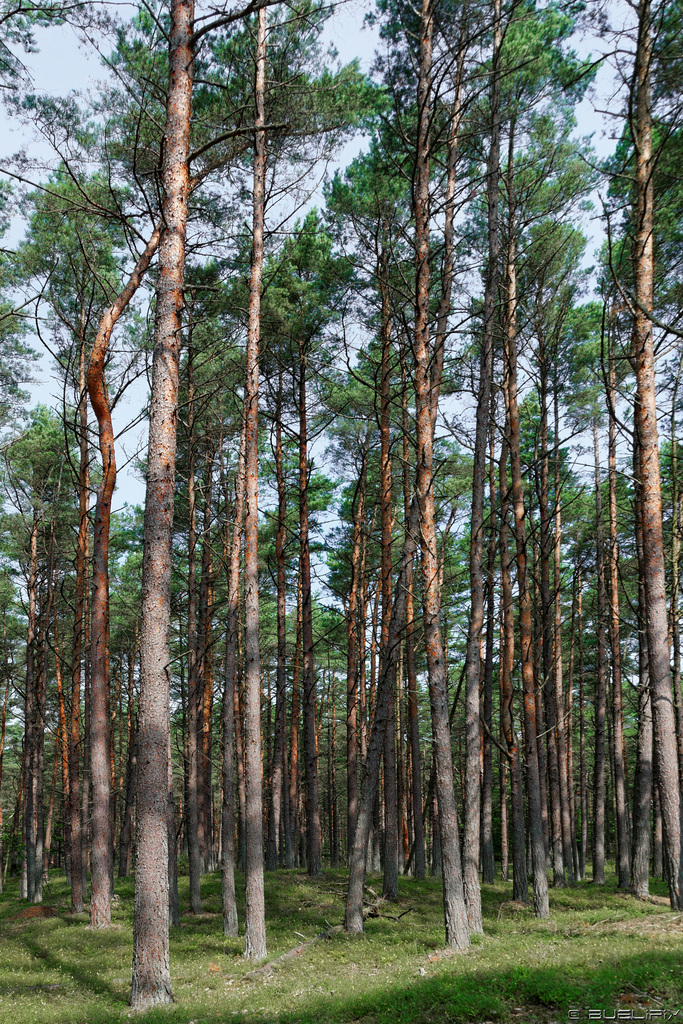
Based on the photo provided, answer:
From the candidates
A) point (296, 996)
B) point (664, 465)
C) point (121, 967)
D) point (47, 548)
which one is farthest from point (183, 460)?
point (664, 465)

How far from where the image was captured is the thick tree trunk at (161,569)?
593 centimetres

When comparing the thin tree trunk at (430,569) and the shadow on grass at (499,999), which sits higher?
the thin tree trunk at (430,569)

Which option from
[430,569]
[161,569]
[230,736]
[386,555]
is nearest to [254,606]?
[430,569]

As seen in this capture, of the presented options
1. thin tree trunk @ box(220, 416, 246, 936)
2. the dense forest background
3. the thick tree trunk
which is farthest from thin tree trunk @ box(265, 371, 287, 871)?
the thick tree trunk

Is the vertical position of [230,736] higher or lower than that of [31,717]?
higher

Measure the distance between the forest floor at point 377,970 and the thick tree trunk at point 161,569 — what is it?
1.88 ft

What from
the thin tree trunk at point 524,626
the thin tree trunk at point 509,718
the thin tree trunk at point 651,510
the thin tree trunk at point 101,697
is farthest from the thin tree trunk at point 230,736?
the thin tree trunk at point 651,510

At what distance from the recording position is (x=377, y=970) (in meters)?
7.85

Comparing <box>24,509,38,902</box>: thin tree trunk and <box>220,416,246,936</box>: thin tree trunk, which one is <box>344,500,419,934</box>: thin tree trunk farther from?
<box>24,509,38,902</box>: thin tree trunk

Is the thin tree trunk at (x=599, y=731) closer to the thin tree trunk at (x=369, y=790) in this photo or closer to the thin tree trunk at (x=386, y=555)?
the thin tree trunk at (x=386, y=555)

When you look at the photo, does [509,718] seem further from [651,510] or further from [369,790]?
[651,510]

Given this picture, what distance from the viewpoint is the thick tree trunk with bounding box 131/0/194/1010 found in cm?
593

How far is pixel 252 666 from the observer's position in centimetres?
937

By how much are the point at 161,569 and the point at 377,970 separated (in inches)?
219
